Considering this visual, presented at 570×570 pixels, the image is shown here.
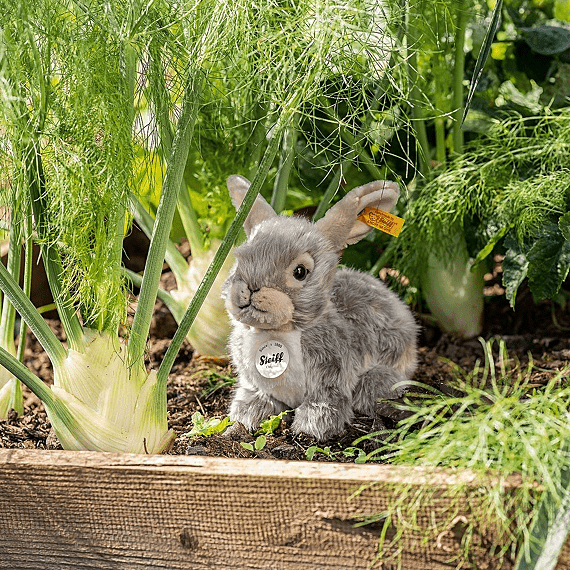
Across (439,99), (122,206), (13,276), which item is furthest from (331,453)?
(439,99)

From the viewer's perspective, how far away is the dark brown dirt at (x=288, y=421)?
0.84 m

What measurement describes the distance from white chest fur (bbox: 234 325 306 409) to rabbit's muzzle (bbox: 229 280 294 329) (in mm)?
29

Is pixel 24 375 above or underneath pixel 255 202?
underneath

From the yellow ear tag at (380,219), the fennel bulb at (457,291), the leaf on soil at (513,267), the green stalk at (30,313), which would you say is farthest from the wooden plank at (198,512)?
the fennel bulb at (457,291)

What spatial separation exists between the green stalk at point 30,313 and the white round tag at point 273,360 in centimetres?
23

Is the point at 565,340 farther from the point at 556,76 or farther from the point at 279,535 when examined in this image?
the point at 279,535

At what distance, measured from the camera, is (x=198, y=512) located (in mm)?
688

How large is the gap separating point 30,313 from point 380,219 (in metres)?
0.43

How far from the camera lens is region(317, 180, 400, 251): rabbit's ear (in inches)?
34.6

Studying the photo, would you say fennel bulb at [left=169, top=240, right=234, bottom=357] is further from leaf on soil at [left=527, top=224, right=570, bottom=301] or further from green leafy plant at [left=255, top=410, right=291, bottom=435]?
leaf on soil at [left=527, top=224, right=570, bottom=301]

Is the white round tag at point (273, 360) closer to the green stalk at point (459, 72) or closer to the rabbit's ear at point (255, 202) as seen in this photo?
the rabbit's ear at point (255, 202)

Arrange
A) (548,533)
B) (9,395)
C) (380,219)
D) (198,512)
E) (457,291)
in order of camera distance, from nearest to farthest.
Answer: (548,533) < (198,512) < (380,219) < (9,395) < (457,291)

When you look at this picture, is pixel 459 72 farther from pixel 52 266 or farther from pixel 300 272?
pixel 52 266

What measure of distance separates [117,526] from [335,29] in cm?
55
